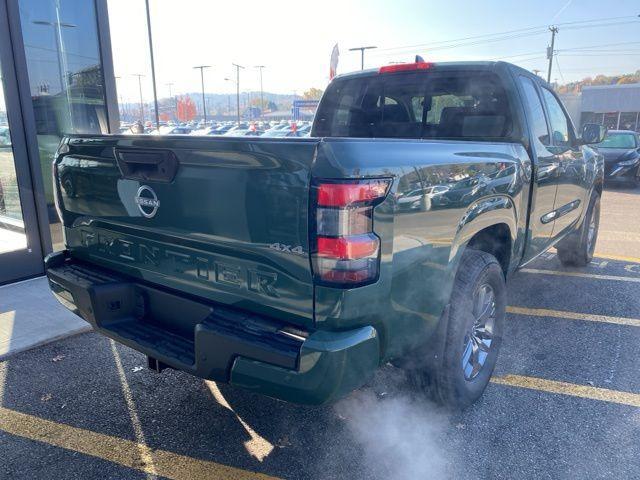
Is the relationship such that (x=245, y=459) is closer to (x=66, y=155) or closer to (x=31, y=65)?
(x=66, y=155)

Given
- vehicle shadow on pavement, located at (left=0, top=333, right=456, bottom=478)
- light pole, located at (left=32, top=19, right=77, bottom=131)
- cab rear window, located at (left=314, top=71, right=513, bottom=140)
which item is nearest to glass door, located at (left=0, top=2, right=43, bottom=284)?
light pole, located at (left=32, top=19, right=77, bottom=131)

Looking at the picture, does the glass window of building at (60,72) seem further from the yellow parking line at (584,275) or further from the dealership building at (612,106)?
the dealership building at (612,106)

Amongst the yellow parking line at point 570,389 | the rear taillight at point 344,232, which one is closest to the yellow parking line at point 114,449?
the rear taillight at point 344,232

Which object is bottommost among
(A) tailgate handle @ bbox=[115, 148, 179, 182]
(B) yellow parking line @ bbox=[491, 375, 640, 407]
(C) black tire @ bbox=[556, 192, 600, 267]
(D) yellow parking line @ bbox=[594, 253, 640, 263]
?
(D) yellow parking line @ bbox=[594, 253, 640, 263]

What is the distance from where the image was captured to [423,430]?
2775mm

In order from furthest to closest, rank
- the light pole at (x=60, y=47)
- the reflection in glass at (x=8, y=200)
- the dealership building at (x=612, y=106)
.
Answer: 1. the dealership building at (x=612, y=106)
2. the light pole at (x=60, y=47)
3. the reflection in glass at (x=8, y=200)

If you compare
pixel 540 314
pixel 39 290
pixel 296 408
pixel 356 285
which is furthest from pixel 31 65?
pixel 540 314

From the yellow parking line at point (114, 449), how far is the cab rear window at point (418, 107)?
9.14ft

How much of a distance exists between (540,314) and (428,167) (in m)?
2.88

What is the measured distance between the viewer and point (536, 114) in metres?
3.80

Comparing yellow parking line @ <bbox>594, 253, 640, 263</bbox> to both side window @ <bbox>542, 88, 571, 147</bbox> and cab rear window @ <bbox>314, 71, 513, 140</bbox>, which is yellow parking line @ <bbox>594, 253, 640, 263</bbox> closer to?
side window @ <bbox>542, 88, 571, 147</bbox>

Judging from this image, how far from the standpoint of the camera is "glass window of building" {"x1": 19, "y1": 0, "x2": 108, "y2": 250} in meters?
5.40

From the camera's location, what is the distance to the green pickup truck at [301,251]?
1920 mm

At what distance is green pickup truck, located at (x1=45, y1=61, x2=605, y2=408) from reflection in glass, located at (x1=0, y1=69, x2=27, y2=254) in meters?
2.99
